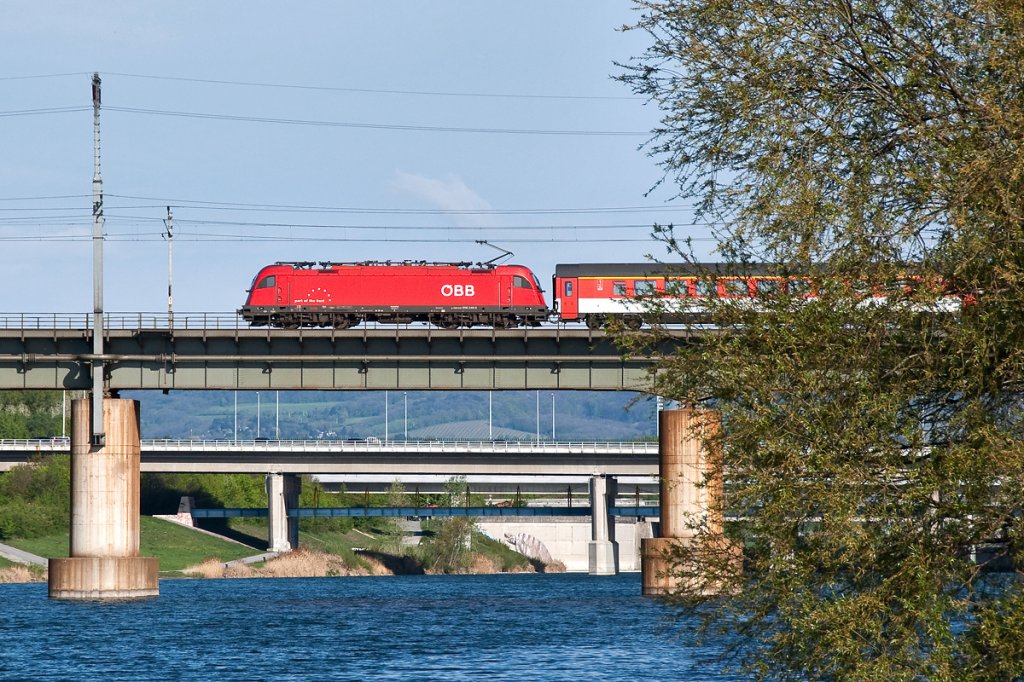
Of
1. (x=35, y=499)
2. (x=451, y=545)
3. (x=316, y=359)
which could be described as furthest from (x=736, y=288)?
(x=451, y=545)

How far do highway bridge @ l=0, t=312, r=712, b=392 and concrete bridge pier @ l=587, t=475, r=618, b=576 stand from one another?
63947mm

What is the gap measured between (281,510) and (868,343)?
4707 inches

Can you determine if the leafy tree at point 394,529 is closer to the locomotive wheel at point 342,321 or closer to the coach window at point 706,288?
the locomotive wheel at point 342,321

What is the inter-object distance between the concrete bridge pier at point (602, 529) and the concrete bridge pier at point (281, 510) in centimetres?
2823

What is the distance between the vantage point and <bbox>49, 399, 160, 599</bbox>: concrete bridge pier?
2854 inches

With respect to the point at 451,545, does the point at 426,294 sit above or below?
above

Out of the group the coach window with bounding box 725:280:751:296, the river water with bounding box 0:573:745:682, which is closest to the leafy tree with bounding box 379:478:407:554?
the river water with bounding box 0:573:745:682

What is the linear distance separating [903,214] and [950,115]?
1688mm

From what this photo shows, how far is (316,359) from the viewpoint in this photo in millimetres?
74000

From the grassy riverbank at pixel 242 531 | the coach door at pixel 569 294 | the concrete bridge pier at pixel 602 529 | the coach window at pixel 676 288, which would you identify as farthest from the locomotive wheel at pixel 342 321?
the coach window at pixel 676 288

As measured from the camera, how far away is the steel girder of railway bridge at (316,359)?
7350cm

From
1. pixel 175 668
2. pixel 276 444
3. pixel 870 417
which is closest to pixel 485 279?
pixel 175 668

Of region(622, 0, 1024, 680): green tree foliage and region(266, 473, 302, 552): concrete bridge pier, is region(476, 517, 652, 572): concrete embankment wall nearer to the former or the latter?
region(266, 473, 302, 552): concrete bridge pier

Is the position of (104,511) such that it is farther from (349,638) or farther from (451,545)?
(451,545)
